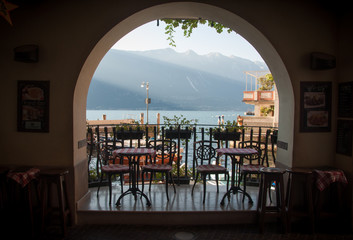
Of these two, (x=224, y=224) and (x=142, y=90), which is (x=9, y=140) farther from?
(x=142, y=90)

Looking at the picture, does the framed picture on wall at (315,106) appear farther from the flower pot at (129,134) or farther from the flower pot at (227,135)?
the flower pot at (129,134)

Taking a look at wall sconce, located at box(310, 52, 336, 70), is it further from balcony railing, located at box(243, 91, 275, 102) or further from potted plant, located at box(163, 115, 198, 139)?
balcony railing, located at box(243, 91, 275, 102)

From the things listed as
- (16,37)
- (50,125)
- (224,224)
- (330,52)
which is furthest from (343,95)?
(16,37)

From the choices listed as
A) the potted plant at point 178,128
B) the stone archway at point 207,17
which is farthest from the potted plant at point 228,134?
the stone archway at point 207,17

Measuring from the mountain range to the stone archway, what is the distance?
103 meters

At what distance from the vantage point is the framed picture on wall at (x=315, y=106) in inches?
141

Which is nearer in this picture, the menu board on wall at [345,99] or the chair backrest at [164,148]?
the menu board on wall at [345,99]

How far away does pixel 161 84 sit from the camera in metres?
142

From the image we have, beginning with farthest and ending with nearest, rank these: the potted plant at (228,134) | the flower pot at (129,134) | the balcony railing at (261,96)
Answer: the balcony railing at (261,96) → the potted plant at (228,134) → the flower pot at (129,134)

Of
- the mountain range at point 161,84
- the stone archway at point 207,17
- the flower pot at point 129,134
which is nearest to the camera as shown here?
the stone archway at point 207,17

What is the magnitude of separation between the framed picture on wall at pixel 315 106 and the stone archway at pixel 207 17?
17 centimetres

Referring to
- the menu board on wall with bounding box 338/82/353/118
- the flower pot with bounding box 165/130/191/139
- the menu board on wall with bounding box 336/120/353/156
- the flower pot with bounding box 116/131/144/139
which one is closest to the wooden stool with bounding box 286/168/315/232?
the menu board on wall with bounding box 336/120/353/156

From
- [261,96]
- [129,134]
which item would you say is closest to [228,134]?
[129,134]

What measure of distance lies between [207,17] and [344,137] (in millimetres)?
2649
